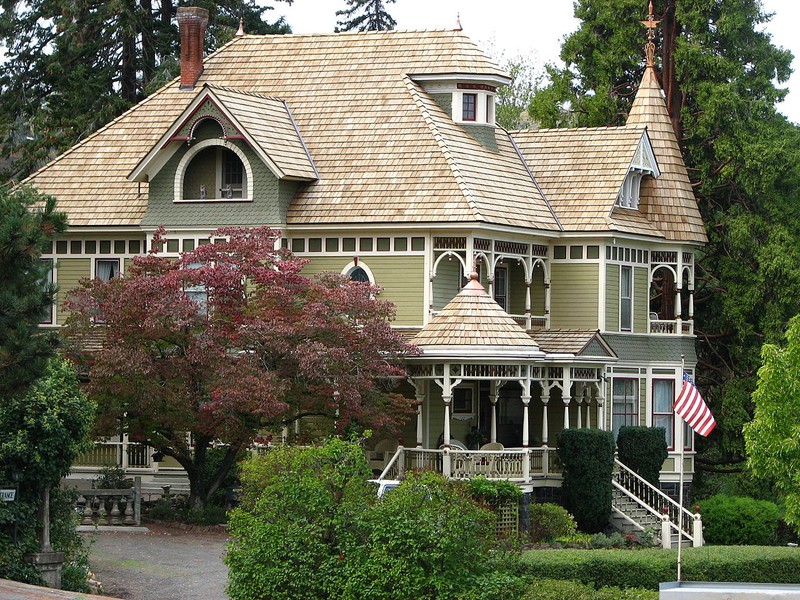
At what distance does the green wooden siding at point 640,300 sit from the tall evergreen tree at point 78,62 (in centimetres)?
1703

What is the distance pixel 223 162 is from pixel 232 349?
631 centimetres

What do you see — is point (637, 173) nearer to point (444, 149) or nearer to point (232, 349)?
point (444, 149)

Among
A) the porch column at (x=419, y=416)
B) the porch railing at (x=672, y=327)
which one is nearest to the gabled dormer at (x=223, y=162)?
the porch column at (x=419, y=416)

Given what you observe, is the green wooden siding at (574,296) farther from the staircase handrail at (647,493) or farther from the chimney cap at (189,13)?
the chimney cap at (189,13)

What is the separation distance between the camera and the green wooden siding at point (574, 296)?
44094mm

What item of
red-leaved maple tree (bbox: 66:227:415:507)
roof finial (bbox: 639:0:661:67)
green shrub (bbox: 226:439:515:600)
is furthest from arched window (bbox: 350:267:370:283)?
green shrub (bbox: 226:439:515:600)

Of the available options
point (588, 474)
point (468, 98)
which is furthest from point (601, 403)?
point (468, 98)

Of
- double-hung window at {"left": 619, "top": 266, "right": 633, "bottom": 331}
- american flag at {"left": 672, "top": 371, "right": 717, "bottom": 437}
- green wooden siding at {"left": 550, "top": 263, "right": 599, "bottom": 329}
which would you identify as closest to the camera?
american flag at {"left": 672, "top": 371, "right": 717, "bottom": 437}

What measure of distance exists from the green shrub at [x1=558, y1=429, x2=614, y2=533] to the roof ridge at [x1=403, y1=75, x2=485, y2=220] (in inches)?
224

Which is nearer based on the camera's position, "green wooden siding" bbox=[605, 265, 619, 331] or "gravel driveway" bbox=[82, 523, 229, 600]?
"gravel driveway" bbox=[82, 523, 229, 600]

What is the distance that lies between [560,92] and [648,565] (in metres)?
24.4

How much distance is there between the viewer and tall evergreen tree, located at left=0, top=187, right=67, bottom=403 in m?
25.4

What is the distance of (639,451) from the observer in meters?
42.8

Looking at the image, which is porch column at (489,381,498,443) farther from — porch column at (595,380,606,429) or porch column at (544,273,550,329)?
porch column at (544,273,550,329)
